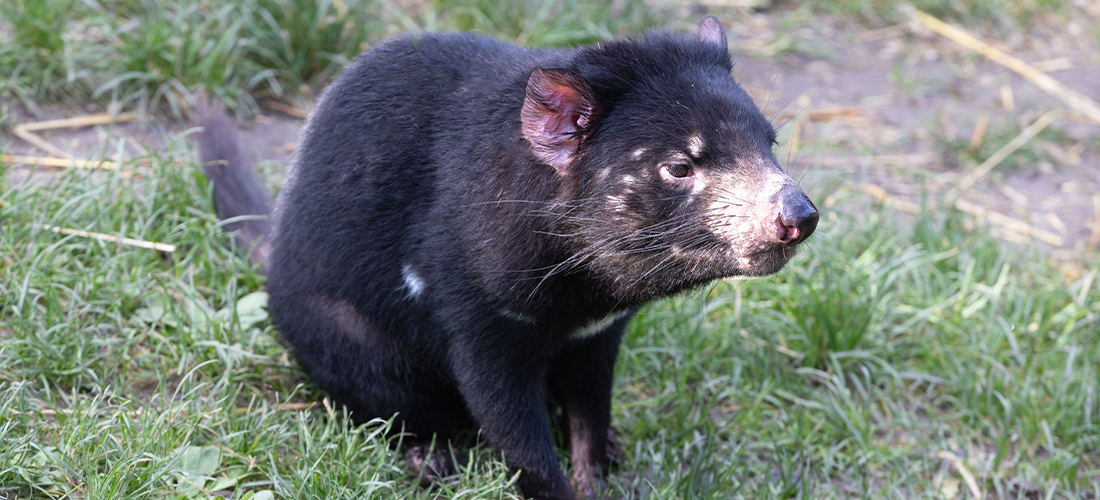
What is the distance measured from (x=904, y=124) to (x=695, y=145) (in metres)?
3.60

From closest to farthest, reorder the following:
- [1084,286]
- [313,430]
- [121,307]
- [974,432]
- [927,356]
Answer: [313,430] < [121,307] < [974,432] < [927,356] < [1084,286]

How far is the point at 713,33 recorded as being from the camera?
2590 mm

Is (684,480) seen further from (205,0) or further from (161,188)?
(205,0)

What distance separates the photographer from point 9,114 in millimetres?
3709

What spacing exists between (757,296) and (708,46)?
1.44 metres

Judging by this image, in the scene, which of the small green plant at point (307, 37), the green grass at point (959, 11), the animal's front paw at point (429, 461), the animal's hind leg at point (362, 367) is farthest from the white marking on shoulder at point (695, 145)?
the green grass at point (959, 11)

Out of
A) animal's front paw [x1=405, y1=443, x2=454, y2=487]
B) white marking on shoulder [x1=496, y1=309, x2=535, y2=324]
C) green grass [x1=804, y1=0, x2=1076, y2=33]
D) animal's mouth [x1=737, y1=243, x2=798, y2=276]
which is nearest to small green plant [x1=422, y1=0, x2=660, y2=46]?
green grass [x1=804, y1=0, x2=1076, y2=33]

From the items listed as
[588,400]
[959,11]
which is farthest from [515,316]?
[959,11]

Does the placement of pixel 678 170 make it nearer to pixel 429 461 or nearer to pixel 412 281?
pixel 412 281

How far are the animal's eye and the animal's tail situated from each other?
64.7 inches

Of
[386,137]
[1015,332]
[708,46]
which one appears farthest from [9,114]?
[1015,332]

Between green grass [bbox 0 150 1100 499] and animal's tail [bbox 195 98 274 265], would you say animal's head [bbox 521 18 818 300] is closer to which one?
green grass [bbox 0 150 1100 499]

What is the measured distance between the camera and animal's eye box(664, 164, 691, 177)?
2.19m

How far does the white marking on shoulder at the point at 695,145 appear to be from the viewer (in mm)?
2176
